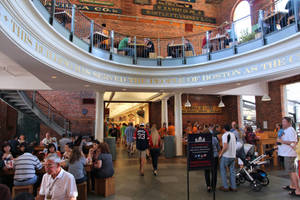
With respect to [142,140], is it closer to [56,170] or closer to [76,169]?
[76,169]

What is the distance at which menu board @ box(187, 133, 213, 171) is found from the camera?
4.17m

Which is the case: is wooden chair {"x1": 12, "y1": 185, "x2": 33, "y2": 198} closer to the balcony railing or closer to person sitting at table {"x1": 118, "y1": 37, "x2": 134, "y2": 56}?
the balcony railing

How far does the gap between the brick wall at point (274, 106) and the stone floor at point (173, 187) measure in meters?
5.83

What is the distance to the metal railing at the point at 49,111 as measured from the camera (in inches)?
489

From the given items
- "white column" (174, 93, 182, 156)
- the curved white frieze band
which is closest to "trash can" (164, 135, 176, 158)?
"white column" (174, 93, 182, 156)

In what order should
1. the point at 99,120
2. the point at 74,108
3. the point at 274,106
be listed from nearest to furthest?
the point at 99,120 → the point at 274,106 → the point at 74,108

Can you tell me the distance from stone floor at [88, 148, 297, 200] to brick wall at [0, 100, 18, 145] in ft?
27.7

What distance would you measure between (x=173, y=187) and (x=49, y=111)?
10320mm

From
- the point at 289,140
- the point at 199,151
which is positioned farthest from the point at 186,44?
the point at 199,151

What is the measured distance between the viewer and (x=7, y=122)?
12.3 metres

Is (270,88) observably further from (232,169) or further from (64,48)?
(64,48)

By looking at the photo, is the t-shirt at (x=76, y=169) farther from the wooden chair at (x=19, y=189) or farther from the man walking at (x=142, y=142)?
the man walking at (x=142, y=142)

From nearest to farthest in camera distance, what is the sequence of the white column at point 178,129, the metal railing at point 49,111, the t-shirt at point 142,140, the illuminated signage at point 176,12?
1. the t-shirt at point 142,140
2. the white column at point 178,129
3. the metal railing at point 49,111
4. the illuminated signage at point 176,12

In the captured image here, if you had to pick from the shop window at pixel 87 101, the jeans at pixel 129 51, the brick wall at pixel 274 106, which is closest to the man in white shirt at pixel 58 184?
the jeans at pixel 129 51
